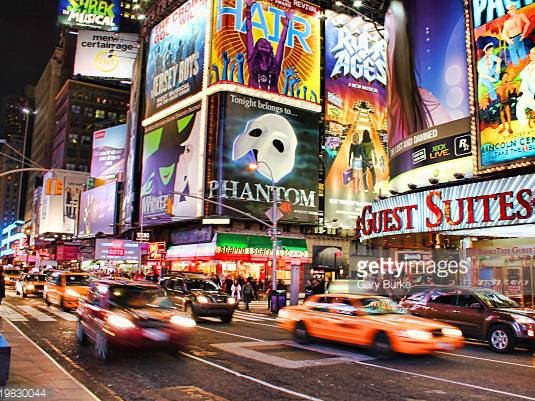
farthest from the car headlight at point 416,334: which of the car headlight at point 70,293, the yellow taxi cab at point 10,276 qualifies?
the yellow taxi cab at point 10,276

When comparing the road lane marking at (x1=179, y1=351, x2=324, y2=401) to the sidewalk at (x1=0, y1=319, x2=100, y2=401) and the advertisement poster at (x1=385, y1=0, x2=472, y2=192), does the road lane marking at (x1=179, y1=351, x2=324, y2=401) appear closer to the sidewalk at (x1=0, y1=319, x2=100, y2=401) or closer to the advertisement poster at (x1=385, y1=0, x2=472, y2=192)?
the sidewalk at (x1=0, y1=319, x2=100, y2=401)

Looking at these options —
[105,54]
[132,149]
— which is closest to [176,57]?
[132,149]

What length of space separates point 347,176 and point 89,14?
64.4m

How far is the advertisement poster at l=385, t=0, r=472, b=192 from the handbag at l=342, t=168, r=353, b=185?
900 inches

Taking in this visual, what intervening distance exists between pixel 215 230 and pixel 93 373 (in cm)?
3638

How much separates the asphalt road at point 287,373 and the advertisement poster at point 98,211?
2265 inches

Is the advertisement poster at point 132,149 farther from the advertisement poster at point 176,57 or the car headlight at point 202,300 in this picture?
the car headlight at point 202,300

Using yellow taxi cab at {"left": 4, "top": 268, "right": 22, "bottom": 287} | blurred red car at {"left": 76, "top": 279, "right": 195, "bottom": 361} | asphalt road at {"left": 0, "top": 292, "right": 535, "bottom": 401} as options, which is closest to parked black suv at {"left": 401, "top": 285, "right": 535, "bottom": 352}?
asphalt road at {"left": 0, "top": 292, "right": 535, "bottom": 401}

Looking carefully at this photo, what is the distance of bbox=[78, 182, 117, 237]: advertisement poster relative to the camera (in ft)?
234

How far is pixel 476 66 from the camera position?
75.3 ft

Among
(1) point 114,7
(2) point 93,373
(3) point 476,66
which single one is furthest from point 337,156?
(1) point 114,7

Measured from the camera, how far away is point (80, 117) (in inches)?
5012

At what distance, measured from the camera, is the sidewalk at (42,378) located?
22.9 feet

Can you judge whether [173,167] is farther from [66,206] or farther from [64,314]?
[66,206]
